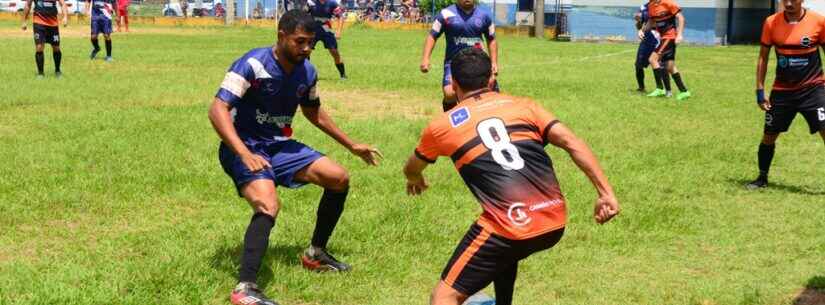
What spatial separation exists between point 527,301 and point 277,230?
2.45 m

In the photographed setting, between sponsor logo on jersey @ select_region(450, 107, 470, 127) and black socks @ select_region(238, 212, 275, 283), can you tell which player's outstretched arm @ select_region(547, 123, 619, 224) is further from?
black socks @ select_region(238, 212, 275, 283)

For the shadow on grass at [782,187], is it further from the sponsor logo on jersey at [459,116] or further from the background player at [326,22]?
the background player at [326,22]

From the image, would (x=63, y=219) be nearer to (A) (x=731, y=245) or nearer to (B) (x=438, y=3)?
(A) (x=731, y=245)

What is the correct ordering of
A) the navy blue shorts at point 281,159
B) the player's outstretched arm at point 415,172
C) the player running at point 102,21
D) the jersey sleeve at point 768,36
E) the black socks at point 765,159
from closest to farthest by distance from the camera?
1. the player's outstretched arm at point 415,172
2. the navy blue shorts at point 281,159
3. the jersey sleeve at point 768,36
4. the black socks at point 765,159
5. the player running at point 102,21

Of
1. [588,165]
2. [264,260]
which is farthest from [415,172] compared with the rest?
[264,260]

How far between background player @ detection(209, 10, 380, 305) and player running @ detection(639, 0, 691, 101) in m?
12.7

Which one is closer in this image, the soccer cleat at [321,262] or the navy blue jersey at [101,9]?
the soccer cleat at [321,262]

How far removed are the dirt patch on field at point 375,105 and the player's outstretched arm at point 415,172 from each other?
8.98 m

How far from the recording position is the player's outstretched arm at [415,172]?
15.9ft

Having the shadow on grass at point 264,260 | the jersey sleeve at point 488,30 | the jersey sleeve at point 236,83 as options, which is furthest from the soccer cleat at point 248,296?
the jersey sleeve at point 488,30

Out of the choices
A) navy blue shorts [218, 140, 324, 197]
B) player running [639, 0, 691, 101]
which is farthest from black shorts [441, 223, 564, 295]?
player running [639, 0, 691, 101]

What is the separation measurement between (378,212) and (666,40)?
11.5 meters

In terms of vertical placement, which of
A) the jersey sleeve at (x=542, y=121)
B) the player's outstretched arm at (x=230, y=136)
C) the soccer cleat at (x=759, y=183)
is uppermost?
the jersey sleeve at (x=542, y=121)

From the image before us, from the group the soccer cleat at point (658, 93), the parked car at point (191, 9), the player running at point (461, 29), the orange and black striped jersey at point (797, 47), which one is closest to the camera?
the orange and black striped jersey at point (797, 47)
